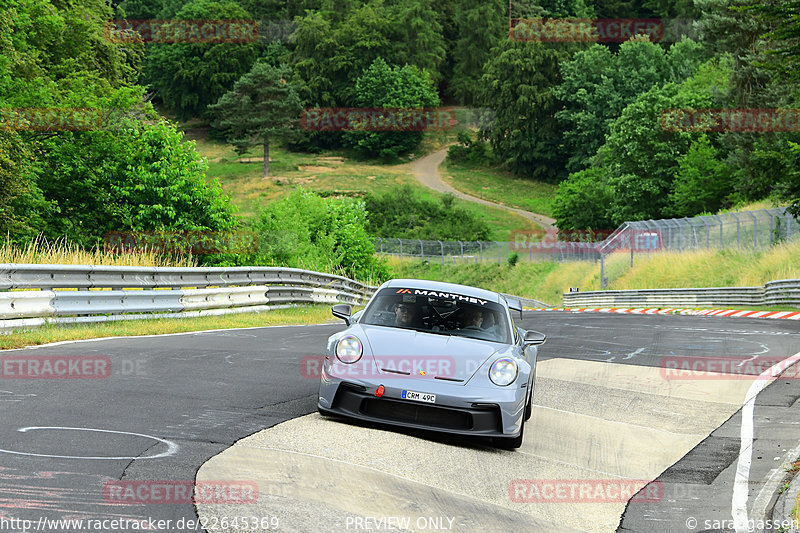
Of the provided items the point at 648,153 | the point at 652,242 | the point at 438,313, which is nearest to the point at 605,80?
the point at 648,153

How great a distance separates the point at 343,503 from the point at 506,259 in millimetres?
63344

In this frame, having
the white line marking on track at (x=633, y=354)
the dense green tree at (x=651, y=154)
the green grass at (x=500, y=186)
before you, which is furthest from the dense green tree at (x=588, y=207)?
the white line marking on track at (x=633, y=354)

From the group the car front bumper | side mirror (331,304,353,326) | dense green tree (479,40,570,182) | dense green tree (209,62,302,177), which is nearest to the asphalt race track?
the car front bumper

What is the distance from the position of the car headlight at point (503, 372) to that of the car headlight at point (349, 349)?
45.9 inches

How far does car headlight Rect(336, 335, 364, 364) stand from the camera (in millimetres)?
8414

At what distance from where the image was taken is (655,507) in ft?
22.9

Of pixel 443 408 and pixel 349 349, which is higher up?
pixel 349 349

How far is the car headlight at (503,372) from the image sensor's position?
8258 millimetres

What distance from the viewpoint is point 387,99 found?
131 meters

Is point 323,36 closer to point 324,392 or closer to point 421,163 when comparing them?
point 421,163

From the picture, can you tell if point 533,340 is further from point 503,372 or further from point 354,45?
point 354,45

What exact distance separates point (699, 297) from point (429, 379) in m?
33.7

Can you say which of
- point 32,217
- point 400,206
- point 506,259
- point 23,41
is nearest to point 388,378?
point 32,217

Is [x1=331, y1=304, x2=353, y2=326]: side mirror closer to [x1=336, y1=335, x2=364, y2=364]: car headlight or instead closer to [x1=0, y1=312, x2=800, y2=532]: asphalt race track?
[x1=336, y1=335, x2=364, y2=364]: car headlight
